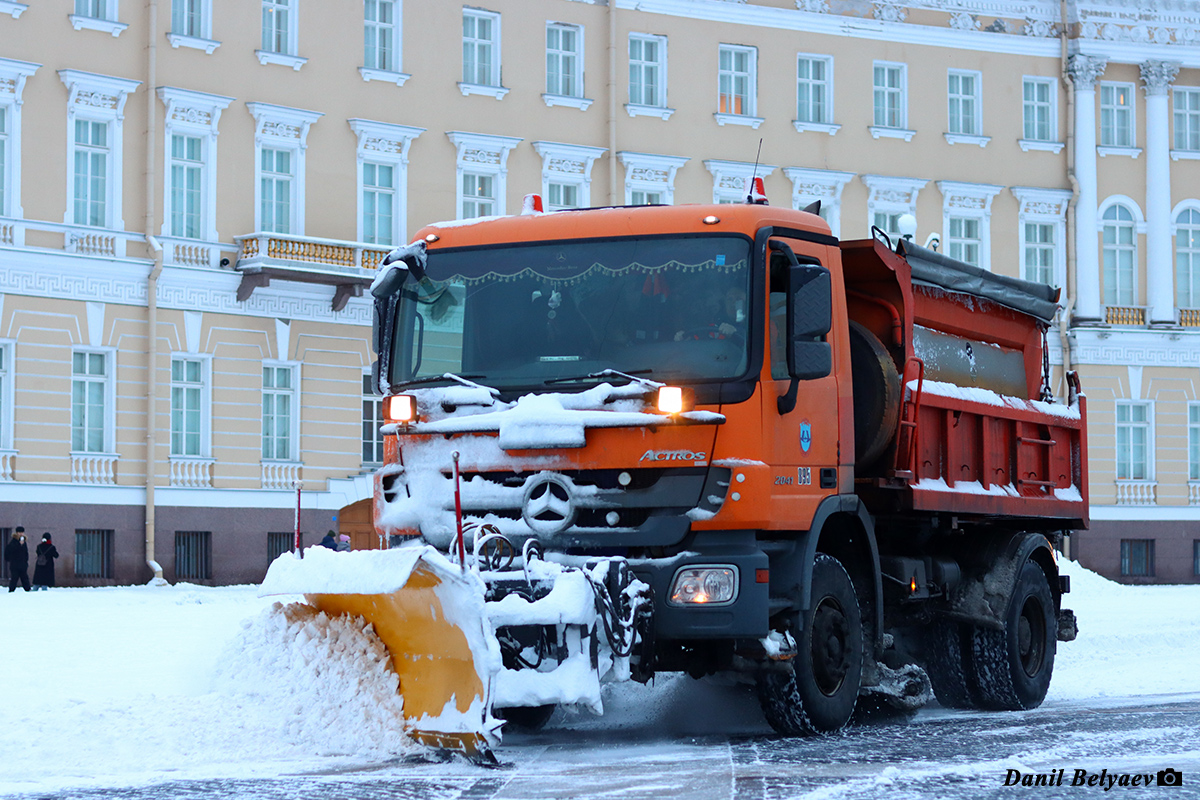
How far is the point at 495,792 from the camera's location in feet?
26.9

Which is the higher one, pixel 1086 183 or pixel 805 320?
pixel 1086 183

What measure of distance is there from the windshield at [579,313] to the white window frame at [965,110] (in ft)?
99.5

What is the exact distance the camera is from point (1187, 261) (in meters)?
40.9

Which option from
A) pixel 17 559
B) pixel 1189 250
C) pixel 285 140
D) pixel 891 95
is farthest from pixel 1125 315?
pixel 17 559

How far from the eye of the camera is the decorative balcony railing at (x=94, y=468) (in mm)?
29234

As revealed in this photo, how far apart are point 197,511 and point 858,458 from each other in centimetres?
2084

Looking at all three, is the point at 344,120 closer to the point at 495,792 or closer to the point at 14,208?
the point at 14,208

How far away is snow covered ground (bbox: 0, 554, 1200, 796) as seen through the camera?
29.7ft

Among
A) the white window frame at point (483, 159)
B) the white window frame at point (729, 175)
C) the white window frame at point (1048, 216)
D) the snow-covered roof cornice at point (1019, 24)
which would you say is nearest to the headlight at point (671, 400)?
the white window frame at point (483, 159)

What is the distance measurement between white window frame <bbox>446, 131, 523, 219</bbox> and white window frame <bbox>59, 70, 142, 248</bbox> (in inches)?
257

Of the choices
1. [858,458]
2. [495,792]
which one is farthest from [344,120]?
[495,792]

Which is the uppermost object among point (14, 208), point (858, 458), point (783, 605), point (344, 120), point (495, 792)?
point (344, 120)

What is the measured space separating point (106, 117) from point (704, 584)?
22.9m

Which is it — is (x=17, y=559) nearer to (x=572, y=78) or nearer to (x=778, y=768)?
(x=572, y=78)
